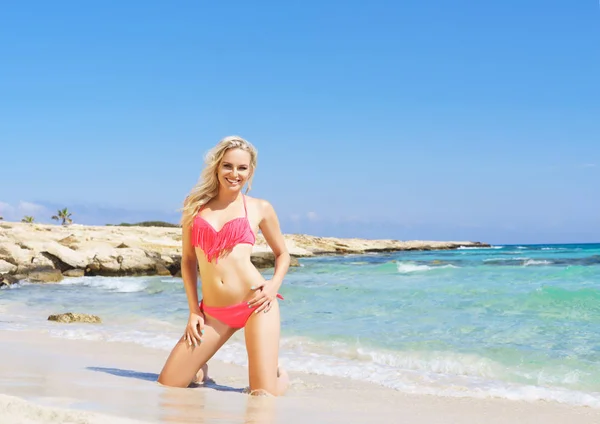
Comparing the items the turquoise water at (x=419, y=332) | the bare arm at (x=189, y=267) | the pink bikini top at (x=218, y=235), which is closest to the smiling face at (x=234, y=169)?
the pink bikini top at (x=218, y=235)

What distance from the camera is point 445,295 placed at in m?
14.9

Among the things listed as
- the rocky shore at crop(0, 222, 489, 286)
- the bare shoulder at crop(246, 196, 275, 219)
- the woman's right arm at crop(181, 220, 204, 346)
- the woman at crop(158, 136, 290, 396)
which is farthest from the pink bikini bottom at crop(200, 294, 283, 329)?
the rocky shore at crop(0, 222, 489, 286)

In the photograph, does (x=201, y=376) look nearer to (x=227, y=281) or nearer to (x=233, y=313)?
(x=233, y=313)

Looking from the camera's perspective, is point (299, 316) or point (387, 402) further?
point (299, 316)

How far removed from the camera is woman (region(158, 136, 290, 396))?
4957 mm

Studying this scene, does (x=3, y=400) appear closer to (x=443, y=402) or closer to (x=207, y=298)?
(x=207, y=298)

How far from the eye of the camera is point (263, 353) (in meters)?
4.92

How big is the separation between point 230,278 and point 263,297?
31 centimetres

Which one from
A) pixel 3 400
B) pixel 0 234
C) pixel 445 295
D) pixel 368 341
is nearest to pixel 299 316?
pixel 368 341

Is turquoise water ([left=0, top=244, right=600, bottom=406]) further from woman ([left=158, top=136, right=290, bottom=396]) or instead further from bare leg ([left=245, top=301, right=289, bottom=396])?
woman ([left=158, top=136, right=290, bottom=396])

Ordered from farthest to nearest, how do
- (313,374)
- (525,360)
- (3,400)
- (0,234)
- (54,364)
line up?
(0,234), (525,360), (313,374), (54,364), (3,400)

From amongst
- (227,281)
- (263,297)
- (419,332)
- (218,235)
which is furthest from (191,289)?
(419,332)

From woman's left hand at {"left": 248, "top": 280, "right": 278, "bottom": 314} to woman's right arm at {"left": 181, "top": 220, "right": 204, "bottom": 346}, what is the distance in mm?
455

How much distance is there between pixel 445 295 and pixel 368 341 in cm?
673
